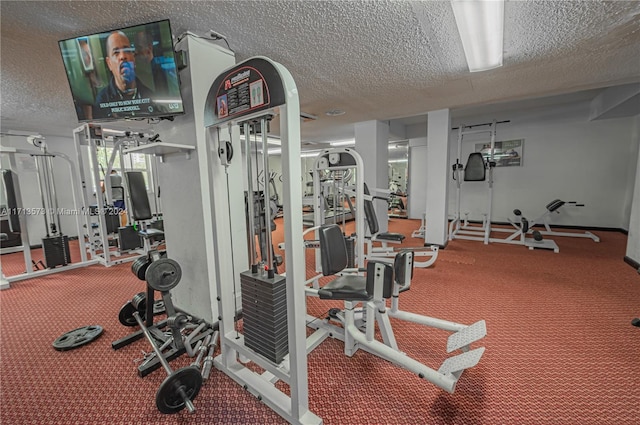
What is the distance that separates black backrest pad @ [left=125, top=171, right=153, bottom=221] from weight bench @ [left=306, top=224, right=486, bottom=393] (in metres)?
2.06

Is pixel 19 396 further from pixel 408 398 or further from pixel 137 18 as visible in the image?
pixel 137 18

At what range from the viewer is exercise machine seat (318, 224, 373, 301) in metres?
1.77

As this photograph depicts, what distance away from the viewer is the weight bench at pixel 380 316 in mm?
1568

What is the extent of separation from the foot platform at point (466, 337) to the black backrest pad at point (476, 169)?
167 inches

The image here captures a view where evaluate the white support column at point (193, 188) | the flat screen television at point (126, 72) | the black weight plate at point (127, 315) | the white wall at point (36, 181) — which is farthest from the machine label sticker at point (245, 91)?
the white wall at point (36, 181)

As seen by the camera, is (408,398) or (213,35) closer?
(408,398)

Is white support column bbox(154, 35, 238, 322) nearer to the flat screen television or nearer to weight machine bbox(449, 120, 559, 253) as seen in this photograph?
the flat screen television

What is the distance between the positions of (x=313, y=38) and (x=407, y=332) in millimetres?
2545

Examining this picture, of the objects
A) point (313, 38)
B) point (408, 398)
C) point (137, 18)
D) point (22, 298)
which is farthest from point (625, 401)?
point (22, 298)

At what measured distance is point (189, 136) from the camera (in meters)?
2.18

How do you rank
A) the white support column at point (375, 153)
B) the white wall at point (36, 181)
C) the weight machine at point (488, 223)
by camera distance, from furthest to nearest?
1. the white support column at point (375, 153)
2. the white wall at point (36, 181)
3. the weight machine at point (488, 223)

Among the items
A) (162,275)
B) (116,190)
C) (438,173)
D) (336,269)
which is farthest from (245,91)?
(116,190)

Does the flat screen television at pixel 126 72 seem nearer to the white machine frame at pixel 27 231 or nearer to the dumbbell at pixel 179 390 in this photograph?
the dumbbell at pixel 179 390

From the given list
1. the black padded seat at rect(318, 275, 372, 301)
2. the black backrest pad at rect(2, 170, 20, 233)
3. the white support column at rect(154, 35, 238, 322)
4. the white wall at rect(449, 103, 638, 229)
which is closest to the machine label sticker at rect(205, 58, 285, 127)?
the white support column at rect(154, 35, 238, 322)
